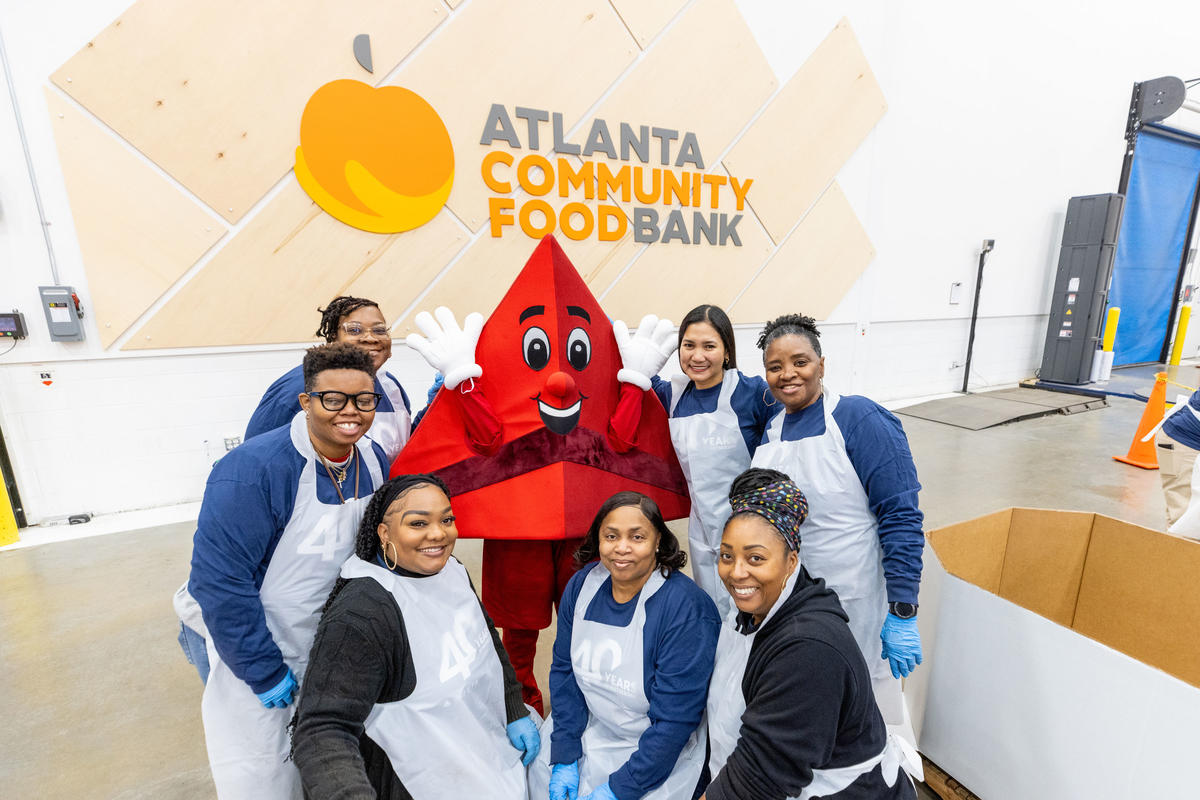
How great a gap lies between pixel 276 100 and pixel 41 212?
1.48m

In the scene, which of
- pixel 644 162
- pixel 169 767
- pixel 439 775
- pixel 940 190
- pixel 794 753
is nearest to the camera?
pixel 794 753

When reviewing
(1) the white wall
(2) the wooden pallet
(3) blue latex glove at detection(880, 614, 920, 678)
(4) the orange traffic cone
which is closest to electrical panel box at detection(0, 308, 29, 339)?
(1) the white wall

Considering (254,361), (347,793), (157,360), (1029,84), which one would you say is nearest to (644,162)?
(254,361)

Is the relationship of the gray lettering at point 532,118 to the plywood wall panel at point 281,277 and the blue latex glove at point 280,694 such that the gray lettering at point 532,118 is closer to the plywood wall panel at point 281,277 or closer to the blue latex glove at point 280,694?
the plywood wall panel at point 281,277

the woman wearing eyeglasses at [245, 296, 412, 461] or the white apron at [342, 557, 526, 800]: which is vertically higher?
the woman wearing eyeglasses at [245, 296, 412, 461]

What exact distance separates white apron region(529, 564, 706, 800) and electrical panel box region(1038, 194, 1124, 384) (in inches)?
333

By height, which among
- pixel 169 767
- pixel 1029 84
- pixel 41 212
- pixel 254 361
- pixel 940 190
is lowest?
pixel 169 767

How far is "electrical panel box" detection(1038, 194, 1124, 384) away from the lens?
692cm

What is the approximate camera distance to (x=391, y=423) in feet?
6.56

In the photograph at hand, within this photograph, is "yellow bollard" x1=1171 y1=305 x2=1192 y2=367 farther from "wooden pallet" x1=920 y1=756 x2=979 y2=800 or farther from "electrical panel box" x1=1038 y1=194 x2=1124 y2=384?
"wooden pallet" x1=920 y1=756 x2=979 y2=800

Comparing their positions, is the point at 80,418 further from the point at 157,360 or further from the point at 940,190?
the point at 940,190

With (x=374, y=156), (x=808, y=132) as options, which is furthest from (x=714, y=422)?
(x=808, y=132)

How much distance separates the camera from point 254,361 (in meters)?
3.88

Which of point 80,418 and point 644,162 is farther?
point 644,162
